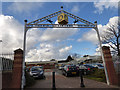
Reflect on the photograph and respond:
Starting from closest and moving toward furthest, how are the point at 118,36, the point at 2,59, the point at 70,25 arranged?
the point at 2,59
the point at 70,25
the point at 118,36

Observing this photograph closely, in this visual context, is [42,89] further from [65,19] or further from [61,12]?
[61,12]

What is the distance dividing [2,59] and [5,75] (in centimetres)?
128

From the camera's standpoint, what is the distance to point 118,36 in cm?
2412

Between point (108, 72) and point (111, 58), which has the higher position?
point (111, 58)

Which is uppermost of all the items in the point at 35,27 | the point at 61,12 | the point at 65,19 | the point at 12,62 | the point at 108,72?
the point at 61,12

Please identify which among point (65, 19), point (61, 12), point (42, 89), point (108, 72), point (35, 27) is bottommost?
point (42, 89)

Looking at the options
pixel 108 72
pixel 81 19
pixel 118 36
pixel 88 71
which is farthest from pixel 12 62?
pixel 118 36

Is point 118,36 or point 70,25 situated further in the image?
point 118,36

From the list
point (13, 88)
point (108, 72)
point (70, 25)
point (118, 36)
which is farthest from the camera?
point (118, 36)

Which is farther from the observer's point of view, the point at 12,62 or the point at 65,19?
the point at 65,19

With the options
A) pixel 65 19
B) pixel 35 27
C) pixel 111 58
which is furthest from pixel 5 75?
pixel 111 58

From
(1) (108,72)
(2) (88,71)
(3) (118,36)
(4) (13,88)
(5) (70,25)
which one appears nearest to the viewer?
(4) (13,88)

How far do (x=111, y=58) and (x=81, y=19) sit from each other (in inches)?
164

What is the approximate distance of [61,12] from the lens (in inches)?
298
